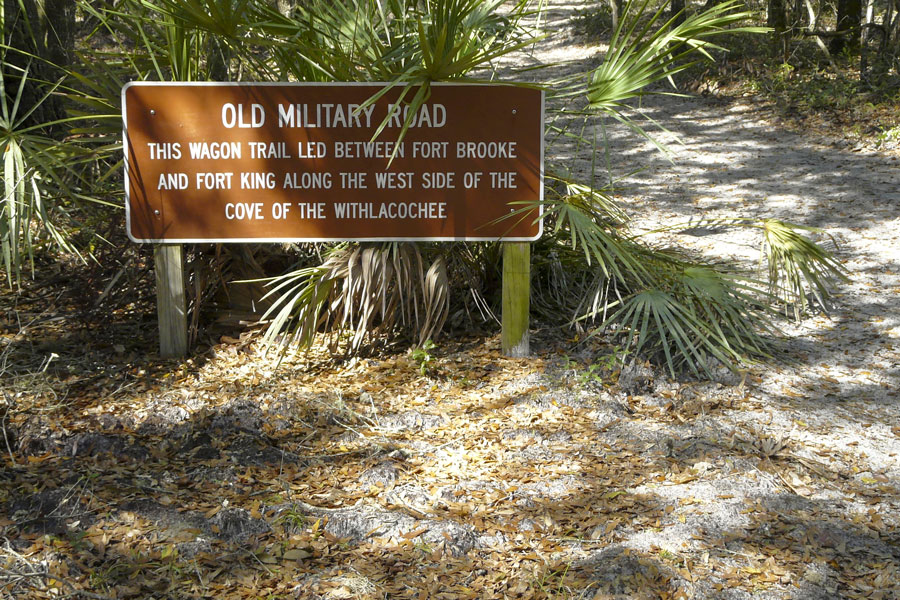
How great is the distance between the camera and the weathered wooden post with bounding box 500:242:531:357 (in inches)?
191

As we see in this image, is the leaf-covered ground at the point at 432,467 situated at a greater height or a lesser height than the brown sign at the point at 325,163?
lesser

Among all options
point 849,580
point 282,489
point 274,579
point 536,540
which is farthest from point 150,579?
point 849,580

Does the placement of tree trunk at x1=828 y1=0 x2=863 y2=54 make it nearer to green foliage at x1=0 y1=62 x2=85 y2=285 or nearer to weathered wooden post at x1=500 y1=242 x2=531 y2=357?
weathered wooden post at x1=500 y1=242 x2=531 y2=357

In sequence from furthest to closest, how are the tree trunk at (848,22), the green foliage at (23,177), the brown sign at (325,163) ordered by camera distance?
the tree trunk at (848,22), the brown sign at (325,163), the green foliage at (23,177)

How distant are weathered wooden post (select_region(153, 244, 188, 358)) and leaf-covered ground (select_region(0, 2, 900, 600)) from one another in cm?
14

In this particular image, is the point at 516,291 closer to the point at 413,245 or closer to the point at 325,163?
the point at 413,245

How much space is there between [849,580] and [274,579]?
7.16 ft

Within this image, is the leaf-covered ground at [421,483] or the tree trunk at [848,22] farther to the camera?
the tree trunk at [848,22]

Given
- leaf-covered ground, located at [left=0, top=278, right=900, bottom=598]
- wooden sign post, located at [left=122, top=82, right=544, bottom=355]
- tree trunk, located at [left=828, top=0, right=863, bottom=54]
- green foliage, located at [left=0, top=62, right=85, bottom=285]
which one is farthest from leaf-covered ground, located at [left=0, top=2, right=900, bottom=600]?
tree trunk, located at [left=828, top=0, right=863, bottom=54]

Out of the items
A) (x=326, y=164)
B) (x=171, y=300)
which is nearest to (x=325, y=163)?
(x=326, y=164)

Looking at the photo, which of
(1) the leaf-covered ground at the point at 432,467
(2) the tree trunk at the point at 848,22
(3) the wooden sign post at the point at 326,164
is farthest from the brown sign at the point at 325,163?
(2) the tree trunk at the point at 848,22

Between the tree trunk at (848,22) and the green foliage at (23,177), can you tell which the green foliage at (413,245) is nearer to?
the green foliage at (23,177)

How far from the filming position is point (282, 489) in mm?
3625

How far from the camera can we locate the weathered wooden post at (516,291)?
4863 millimetres
